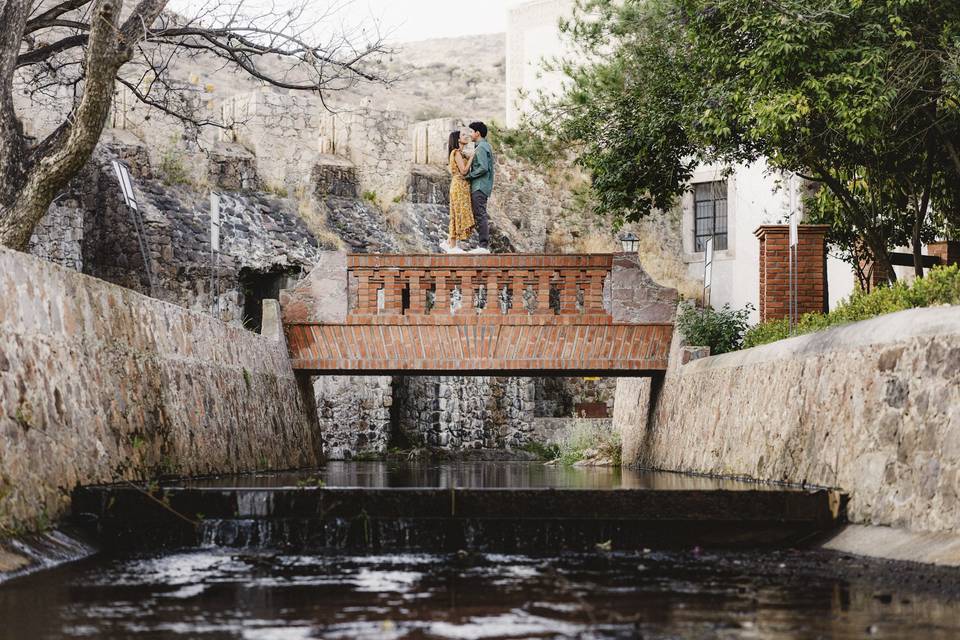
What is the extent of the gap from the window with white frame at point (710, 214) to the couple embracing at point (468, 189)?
1436 centimetres

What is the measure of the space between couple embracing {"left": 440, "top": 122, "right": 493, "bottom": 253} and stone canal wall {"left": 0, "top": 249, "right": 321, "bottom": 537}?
4.66 m

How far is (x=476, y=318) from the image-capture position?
17.1 meters

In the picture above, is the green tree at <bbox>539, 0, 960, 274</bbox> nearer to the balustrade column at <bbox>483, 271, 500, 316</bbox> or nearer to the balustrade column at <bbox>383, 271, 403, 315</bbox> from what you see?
the balustrade column at <bbox>483, 271, 500, 316</bbox>

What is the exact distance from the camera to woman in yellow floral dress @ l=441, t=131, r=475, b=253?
62.8 ft

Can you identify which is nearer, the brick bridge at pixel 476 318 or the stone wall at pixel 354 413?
the brick bridge at pixel 476 318

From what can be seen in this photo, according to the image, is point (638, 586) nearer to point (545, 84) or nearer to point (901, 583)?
point (901, 583)

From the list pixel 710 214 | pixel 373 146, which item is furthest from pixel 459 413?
pixel 710 214

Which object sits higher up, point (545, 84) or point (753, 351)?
point (545, 84)

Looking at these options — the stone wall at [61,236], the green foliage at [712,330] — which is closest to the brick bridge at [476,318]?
the green foliage at [712,330]

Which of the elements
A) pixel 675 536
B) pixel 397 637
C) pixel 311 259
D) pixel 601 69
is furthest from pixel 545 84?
pixel 397 637

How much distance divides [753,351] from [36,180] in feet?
25.8

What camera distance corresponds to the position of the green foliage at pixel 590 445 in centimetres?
2319

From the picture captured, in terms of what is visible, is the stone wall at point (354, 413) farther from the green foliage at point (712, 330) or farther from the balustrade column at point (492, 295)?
the green foliage at point (712, 330)

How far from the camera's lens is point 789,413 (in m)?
11.0
